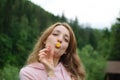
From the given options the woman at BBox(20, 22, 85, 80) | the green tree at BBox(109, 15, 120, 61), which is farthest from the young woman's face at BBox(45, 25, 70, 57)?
the green tree at BBox(109, 15, 120, 61)

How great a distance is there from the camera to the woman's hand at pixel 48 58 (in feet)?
5.99

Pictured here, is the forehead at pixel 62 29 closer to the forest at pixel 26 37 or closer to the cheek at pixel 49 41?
the cheek at pixel 49 41

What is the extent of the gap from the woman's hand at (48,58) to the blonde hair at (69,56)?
9 centimetres

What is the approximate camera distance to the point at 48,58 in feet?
6.08

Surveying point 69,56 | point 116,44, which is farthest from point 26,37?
point 69,56

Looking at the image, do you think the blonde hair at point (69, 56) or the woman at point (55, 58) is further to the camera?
the blonde hair at point (69, 56)

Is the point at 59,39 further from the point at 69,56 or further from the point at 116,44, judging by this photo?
the point at 116,44

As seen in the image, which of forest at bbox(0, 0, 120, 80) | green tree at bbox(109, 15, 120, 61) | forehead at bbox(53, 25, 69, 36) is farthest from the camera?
forest at bbox(0, 0, 120, 80)

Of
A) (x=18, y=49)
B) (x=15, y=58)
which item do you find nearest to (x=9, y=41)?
(x=18, y=49)

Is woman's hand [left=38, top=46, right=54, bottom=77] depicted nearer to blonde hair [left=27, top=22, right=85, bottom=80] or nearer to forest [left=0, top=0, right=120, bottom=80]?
blonde hair [left=27, top=22, right=85, bottom=80]

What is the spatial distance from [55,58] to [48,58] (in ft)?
0.24

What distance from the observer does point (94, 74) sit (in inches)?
1093

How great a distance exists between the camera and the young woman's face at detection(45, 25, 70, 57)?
1.88 m

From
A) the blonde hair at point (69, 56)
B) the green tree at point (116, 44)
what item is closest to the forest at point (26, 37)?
the green tree at point (116, 44)
